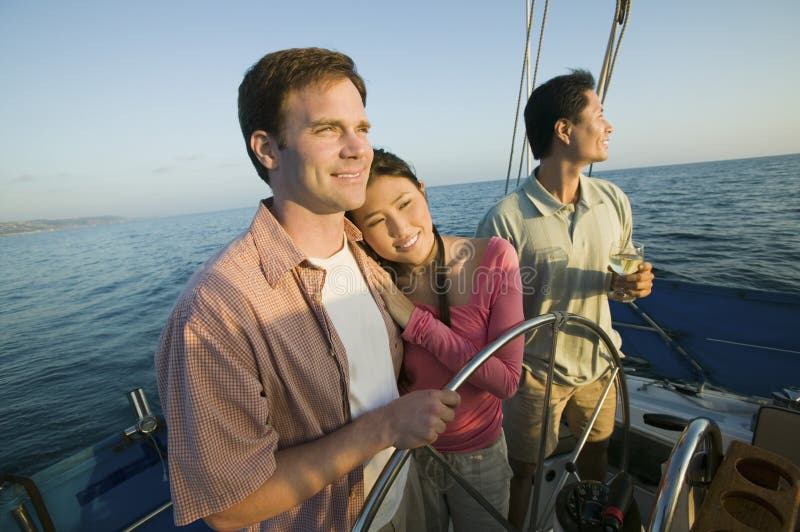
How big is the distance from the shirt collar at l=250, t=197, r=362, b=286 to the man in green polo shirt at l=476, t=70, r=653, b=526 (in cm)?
121

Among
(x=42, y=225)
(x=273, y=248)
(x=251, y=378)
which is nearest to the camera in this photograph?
Result: (x=251, y=378)

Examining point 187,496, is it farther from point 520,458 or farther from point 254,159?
point 520,458

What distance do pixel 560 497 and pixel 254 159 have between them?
4.23 feet

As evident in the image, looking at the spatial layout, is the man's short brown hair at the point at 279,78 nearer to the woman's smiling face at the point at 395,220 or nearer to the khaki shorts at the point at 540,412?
the woman's smiling face at the point at 395,220

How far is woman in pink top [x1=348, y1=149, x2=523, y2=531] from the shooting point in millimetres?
1304

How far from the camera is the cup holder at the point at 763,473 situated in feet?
2.50

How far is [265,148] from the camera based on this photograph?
1.13 metres

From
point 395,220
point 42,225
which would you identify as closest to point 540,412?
point 395,220

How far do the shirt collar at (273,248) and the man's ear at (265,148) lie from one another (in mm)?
136

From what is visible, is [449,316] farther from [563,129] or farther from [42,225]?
[42,225]

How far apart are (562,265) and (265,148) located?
1509 millimetres

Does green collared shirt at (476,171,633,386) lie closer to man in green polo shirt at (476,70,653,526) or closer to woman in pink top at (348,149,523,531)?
man in green polo shirt at (476,70,653,526)

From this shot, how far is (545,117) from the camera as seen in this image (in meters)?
2.05

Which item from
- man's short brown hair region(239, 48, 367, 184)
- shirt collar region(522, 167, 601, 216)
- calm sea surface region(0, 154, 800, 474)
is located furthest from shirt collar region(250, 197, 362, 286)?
calm sea surface region(0, 154, 800, 474)
